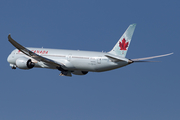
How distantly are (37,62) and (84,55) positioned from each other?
8.33m

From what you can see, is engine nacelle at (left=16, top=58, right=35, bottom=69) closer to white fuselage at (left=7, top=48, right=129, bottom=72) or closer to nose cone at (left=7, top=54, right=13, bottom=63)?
white fuselage at (left=7, top=48, right=129, bottom=72)

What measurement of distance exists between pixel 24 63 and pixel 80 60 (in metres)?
9.50

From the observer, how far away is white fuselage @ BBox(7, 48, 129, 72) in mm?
65625

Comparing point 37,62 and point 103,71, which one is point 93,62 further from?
point 37,62

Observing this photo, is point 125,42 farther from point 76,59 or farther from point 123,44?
point 76,59

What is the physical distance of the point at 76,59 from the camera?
68062 mm

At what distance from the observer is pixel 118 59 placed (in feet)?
211

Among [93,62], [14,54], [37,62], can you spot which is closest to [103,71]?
[93,62]

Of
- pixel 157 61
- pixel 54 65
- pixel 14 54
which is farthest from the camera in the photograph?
pixel 14 54

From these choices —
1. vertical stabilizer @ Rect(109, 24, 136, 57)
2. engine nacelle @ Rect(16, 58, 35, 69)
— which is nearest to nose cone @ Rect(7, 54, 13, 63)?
engine nacelle @ Rect(16, 58, 35, 69)

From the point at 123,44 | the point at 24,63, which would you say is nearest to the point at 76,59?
the point at 123,44

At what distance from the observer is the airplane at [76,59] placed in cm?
6538

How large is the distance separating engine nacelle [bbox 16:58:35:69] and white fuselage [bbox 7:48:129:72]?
73cm

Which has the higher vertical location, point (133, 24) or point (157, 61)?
point (133, 24)
